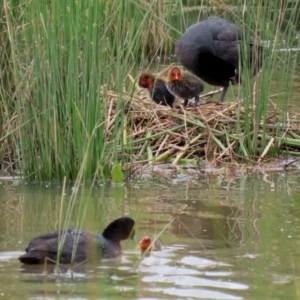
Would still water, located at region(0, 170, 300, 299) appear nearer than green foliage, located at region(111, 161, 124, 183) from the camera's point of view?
Yes

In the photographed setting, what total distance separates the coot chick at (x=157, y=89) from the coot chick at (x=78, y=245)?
3.75 metres

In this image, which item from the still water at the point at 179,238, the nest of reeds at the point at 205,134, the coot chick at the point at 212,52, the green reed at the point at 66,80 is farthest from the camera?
the coot chick at the point at 212,52

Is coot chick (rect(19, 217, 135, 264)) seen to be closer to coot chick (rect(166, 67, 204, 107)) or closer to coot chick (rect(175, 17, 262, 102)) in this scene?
coot chick (rect(166, 67, 204, 107))

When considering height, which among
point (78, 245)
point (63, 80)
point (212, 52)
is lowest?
point (78, 245)

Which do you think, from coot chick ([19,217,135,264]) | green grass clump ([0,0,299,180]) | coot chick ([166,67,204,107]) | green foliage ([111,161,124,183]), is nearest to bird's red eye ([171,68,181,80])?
coot chick ([166,67,204,107])

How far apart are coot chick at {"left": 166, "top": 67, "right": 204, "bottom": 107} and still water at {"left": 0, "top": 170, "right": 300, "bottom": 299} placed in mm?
1755

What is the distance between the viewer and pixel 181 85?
8375 mm

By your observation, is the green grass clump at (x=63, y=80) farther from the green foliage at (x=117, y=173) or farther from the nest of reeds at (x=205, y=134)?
the nest of reeds at (x=205, y=134)

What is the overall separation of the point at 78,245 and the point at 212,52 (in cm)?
490

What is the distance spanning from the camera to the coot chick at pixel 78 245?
169 inches

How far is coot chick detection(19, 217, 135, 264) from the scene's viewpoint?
4297 millimetres

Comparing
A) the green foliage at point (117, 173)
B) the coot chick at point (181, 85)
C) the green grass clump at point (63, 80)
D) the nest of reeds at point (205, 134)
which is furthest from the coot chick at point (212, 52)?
the green foliage at point (117, 173)

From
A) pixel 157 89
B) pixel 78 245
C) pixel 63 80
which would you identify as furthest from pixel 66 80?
pixel 157 89

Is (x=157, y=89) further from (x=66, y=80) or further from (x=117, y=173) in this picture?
(x=66, y=80)
